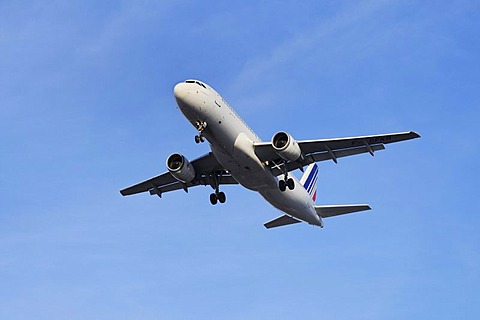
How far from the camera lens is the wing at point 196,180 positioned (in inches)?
1982

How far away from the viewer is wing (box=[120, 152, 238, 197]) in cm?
5034

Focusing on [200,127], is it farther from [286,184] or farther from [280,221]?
[280,221]

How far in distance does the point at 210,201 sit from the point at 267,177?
538 cm

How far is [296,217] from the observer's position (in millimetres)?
53875

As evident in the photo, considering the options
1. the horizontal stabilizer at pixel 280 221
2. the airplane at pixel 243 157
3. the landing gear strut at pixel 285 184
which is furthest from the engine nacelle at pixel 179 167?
the horizontal stabilizer at pixel 280 221

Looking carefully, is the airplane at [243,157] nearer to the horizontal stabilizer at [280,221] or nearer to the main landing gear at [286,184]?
the main landing gear at [286,184]

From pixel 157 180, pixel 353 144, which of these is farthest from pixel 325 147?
pixel 157 180

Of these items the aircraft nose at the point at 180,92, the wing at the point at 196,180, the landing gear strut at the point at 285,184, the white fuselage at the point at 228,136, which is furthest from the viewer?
the wing at the point at 196,180

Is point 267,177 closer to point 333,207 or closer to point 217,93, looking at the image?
point 217,93

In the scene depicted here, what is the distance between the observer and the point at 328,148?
48.0m

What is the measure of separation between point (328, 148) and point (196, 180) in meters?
9.16

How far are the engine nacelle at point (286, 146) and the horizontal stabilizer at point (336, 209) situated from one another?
9956 millimetres

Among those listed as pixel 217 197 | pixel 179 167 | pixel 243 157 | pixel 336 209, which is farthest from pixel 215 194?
pixel 336 209

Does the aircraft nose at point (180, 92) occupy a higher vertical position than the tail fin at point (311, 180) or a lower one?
lower
